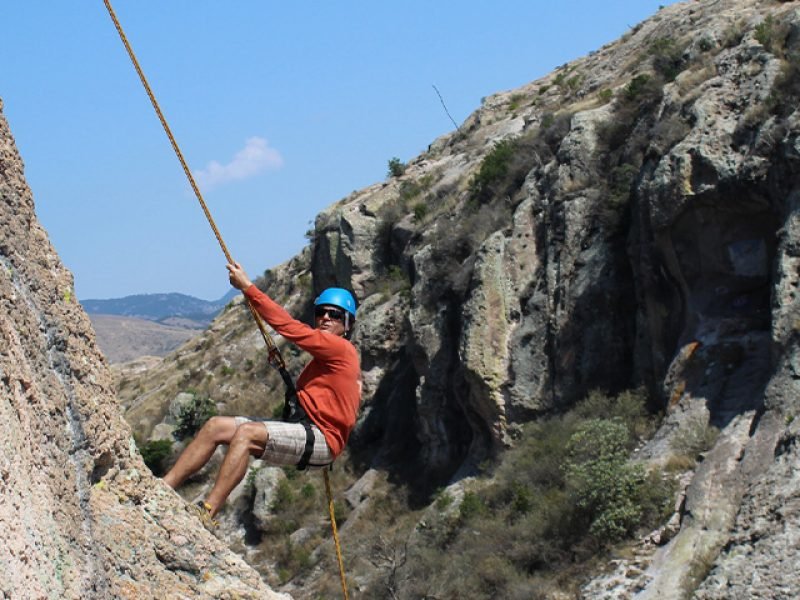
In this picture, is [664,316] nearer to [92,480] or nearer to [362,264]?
[362,264]

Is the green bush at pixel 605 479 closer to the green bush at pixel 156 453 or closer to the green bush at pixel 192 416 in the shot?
the green bush at pixel 156 453

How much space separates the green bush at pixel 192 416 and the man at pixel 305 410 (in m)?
27.0

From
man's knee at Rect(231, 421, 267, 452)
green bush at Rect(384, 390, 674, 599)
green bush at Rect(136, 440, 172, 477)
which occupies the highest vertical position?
green bush at Rect(136, 440, 172, 477)

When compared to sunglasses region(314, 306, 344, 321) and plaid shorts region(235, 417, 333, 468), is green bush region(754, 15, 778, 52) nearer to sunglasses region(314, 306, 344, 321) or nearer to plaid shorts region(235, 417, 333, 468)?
sunglasses region(314, 306, 344, 321)

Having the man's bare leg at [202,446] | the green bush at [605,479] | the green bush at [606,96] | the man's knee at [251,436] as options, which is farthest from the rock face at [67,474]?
the green bush at [606,96]

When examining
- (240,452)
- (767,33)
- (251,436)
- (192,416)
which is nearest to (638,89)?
(767,33)

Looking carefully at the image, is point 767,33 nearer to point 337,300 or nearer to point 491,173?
point 491,173

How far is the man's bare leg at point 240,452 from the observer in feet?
20.9

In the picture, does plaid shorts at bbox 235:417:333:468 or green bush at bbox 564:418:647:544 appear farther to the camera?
green bush at bbox 564:418:647:544

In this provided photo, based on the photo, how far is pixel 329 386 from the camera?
7.26 meters

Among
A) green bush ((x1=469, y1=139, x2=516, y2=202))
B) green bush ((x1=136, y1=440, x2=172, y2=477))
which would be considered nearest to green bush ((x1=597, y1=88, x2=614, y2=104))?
green bush ((x1=469, y1=139, x2=516, y2=202))

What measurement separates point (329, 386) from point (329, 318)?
53cm

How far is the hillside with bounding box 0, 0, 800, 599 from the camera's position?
16094 mm

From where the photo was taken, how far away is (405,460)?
91.7ft
